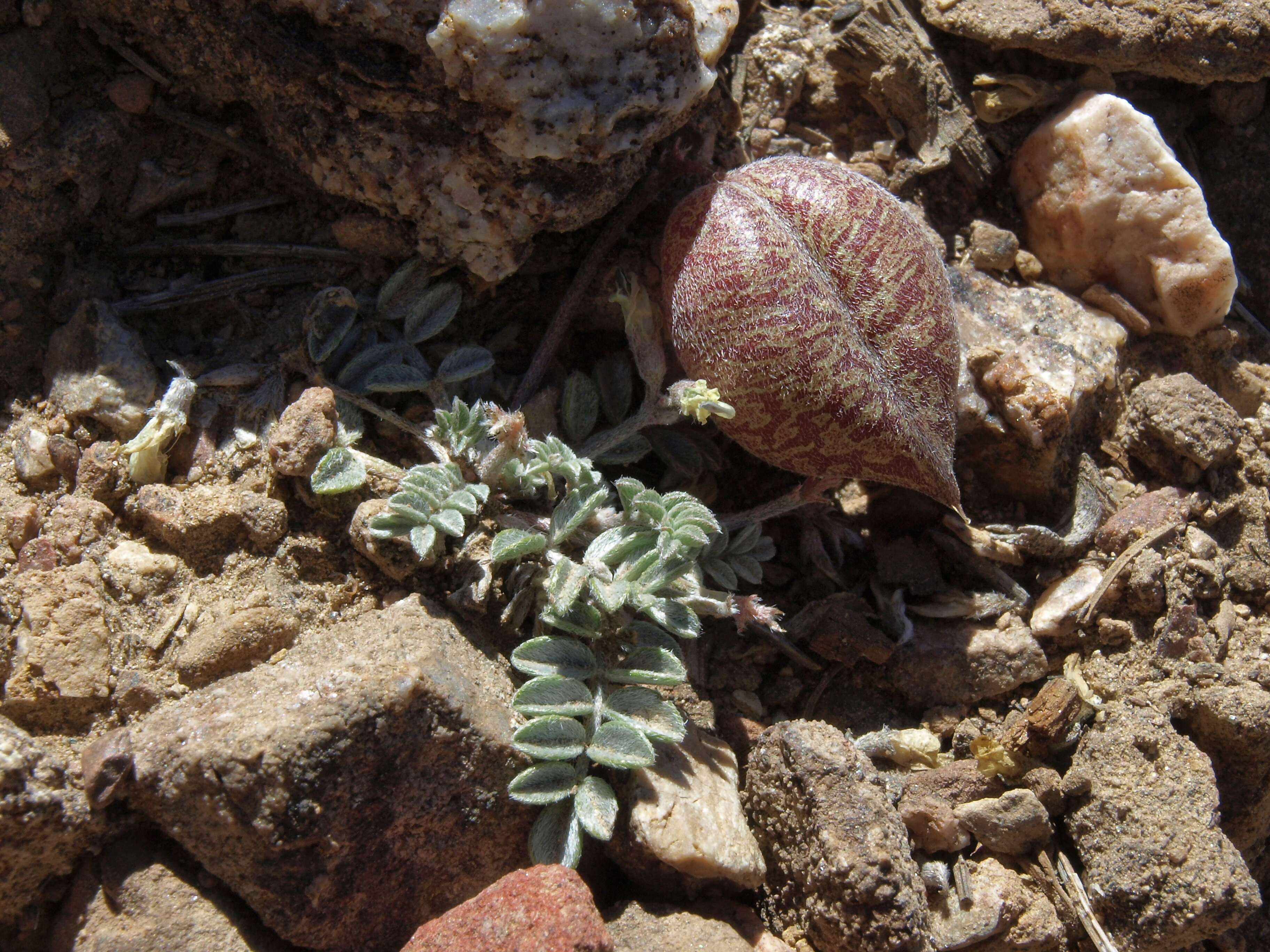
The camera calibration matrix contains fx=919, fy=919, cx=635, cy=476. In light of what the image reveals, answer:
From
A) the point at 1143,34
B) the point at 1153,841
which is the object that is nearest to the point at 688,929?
the point at 1153,841

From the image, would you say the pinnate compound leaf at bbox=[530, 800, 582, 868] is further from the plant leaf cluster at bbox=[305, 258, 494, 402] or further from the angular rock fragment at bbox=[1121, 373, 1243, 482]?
the angular rock fragment at bbox=[1121, 373, 1243, 482]

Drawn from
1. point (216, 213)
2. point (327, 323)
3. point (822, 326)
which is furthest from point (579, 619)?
point (216, 213)

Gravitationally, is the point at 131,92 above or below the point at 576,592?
above

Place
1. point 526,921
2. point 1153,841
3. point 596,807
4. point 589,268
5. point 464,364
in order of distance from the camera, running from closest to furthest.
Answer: point 526,921 → point 596,807 → point 1153,841 → point 464,364 → point 589,268

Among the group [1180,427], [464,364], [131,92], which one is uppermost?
[131,92]

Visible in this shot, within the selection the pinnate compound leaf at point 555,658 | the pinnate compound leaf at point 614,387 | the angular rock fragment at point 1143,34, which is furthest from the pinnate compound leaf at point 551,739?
the angular rock fragment at point 1143,34

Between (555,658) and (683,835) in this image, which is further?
(555,658)

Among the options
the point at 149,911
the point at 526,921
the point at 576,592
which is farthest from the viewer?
the point at 576,592

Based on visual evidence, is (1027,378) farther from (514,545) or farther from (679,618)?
(514,545)
